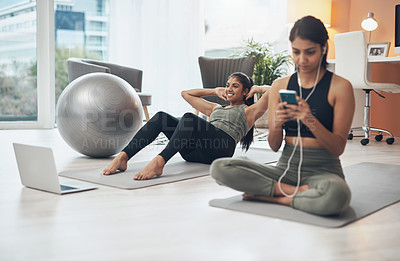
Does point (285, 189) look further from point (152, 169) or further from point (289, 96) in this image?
point (152, 169)

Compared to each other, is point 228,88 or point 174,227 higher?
point 228,88

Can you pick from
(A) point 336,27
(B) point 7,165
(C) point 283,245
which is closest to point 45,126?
(B) point 7,165

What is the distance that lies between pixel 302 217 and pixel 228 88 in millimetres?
1269

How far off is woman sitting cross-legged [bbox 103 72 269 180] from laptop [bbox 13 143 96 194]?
38cm

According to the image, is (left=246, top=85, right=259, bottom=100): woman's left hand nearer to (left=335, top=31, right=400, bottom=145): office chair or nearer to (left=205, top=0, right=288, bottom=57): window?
(left=335, top=31, right=400, bottom=145): office chair

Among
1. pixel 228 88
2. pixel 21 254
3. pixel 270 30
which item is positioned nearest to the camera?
pixel 21 254

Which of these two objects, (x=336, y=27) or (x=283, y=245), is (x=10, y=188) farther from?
(x=336, y=27)

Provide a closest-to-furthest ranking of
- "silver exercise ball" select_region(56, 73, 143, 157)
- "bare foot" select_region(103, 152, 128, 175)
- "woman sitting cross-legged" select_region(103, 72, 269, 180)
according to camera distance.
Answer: "woman sitting cross-legged" select_region(103, 72, 269, 180) < "bare foot" select_region(103, 152, 128, 175) < "silver exercise ball" select_region(56, 73, 143, 157)

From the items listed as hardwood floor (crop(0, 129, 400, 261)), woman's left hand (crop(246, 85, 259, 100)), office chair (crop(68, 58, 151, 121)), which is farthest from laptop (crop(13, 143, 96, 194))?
office chair (crop(68, 58, 151, 121))

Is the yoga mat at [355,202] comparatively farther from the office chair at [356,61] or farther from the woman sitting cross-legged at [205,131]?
the office chair at [356,61]

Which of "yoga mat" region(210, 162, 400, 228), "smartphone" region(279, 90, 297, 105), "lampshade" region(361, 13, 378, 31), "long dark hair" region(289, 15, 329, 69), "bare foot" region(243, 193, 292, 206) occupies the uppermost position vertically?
"lampshade" region(361, 13, 378, 31)

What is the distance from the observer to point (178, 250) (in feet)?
4.54

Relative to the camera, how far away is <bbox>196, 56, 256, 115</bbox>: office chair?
5035mm

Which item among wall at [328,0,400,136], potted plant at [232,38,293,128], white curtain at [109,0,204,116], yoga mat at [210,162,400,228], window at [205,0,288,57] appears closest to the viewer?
yoga mat at [210,162,400,228]
